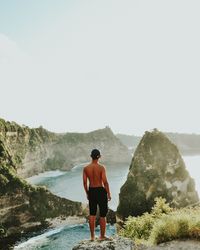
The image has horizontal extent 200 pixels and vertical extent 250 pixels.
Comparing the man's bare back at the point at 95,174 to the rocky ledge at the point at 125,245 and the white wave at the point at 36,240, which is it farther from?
the white wave at the point at 36,240

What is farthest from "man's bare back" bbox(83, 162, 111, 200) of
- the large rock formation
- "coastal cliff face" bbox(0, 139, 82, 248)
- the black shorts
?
"coastal cliff face" bbox(0, 139, 82, 248)

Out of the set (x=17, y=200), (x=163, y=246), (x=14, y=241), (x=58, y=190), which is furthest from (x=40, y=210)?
(x=163, y=246)

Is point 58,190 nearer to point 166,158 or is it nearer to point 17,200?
point 17,200

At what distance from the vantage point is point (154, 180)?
270 feet

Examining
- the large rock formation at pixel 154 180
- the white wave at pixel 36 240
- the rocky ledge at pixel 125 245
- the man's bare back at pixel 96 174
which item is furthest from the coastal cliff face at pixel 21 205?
the man's bare back at pixel 96 174

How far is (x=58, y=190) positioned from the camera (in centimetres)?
15350

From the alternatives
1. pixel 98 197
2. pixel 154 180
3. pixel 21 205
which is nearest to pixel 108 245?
pixel 98 197

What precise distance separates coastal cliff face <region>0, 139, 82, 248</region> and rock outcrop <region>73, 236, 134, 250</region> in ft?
218

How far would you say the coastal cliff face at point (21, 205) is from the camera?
85188 millimetres

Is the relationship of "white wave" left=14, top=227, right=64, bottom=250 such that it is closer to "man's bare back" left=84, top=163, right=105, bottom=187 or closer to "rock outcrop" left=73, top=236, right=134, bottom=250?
"rock outcrop" left=73, top=236, right=134, bottom=250

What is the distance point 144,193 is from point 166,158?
32.6 ft

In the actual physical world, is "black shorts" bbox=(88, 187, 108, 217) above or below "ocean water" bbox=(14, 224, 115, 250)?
above

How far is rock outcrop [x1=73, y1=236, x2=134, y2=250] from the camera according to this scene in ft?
50.5

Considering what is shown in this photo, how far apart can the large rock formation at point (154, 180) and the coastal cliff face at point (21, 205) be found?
22.8 metres
